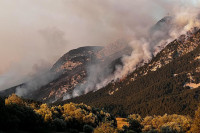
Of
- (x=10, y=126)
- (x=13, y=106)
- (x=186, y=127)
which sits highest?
(x=13, y=106)

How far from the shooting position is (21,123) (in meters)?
81.1

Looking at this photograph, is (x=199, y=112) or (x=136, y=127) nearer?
(x=199, y=112)

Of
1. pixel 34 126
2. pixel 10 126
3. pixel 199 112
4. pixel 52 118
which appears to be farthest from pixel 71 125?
pixel 199 112

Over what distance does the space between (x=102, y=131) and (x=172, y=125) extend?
6808 centimetres

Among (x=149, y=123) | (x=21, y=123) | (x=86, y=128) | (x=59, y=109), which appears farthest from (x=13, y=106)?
(x=149, y=123)

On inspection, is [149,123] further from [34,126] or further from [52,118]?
[34,126]

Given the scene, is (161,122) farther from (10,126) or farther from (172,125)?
(10,126)

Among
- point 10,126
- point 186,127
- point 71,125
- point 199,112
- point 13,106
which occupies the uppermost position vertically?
point 13,106

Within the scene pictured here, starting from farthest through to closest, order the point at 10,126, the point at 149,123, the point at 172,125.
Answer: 1. the point at 149,123
2. the point at 172,125
3. the point at 10,126

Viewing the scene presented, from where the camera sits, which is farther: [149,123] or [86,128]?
[149,123]

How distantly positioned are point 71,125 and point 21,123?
166 feet

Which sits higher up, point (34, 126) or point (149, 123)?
point (34, 126)

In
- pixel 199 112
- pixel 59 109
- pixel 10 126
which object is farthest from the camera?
pixel 59 109

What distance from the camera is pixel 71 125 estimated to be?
12838 centimetres
